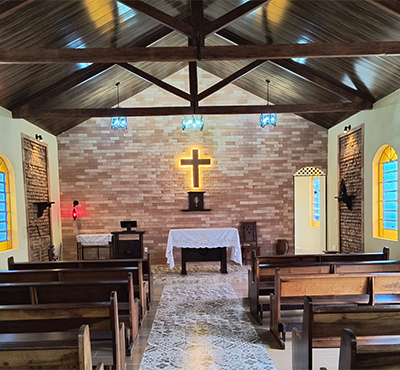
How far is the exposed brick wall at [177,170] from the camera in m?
8.91

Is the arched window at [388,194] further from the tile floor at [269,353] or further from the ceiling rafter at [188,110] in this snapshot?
the tile floor at [269,353]

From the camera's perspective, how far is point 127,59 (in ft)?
15.1

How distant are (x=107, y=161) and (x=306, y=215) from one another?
611 centimetres

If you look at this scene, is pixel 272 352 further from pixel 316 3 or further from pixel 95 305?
pixel 316 3

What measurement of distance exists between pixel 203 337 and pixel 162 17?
4207mm

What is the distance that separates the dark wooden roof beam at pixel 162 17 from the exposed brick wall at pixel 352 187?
4.29 metres

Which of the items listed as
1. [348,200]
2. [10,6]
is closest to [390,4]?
[348,200]

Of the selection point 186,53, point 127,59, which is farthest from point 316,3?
point 127,59

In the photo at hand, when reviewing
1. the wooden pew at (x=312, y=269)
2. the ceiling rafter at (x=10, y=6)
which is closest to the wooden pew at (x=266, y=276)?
the wooden pew at (x=312, y=269)

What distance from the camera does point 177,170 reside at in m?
9.02

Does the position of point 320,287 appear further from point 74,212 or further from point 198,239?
point 74,212

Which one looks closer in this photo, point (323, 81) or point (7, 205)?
point (7, 205)

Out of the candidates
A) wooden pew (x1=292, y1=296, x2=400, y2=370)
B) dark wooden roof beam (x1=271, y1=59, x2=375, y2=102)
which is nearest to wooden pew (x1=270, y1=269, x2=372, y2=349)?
wooden pew (x1=292, y1=296, x2=400, y2=370)

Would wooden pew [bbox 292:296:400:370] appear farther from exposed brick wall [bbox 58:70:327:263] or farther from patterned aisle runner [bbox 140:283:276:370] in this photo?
exposed brick wall [bbox 58:70:327:263]
